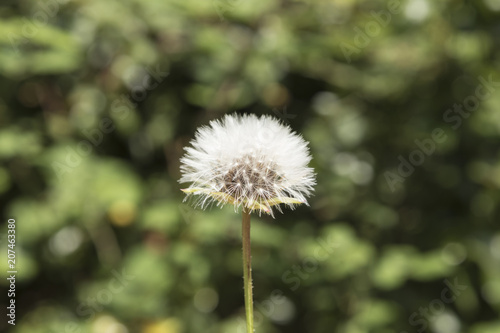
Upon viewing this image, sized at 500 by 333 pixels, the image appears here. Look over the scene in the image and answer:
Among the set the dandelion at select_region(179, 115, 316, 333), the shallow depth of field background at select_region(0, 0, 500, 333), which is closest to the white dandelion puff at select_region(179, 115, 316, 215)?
the dandelion at select_region(179, 115, 316, 333)

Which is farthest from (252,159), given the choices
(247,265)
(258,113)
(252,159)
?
(258,113)

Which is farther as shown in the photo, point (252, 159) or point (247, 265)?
point (252, 159)

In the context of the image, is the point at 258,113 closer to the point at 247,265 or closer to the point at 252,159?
the point at 252,159

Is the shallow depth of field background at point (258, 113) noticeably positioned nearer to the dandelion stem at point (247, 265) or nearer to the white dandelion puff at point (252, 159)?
the white dandelion puff at point (252, 159)

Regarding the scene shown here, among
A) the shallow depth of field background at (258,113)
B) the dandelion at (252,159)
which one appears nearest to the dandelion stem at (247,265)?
the dandelion at (252,159)

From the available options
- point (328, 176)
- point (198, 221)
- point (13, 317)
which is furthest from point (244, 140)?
point (13, 317)

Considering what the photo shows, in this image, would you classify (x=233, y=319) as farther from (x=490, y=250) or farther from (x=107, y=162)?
(x=490, y=250)
